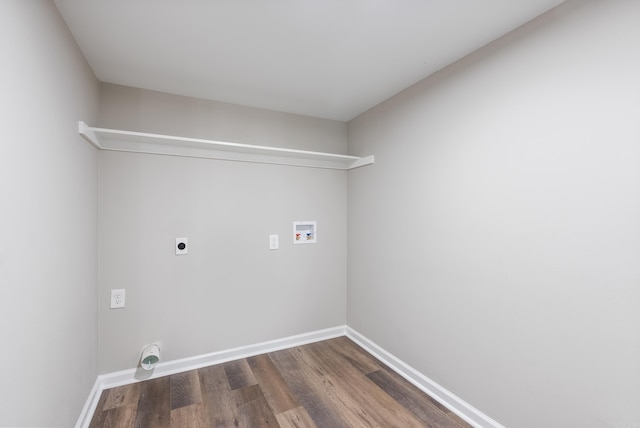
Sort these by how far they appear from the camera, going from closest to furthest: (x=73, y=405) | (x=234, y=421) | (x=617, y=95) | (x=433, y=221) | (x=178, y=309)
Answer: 1. (x=617, y=95)
2. (x=73, y=405)
3. (x=234, y=421)
4. (x=433, y=221)
5. (x=178, y=309)

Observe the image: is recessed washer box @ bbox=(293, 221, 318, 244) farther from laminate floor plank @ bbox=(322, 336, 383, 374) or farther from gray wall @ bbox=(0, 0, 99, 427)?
gray wall @ bbox=(0, 0, 99, 427)

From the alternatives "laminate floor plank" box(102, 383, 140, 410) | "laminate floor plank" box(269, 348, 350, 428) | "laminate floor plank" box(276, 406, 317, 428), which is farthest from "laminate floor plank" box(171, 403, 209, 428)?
"laminate floor plank" box(269, 348, 350, 428)

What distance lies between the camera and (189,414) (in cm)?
175

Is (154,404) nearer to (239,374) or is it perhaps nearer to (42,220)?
(239,374)

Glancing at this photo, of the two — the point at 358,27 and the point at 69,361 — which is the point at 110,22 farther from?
the point at 69,361

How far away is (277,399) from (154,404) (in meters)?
0.80

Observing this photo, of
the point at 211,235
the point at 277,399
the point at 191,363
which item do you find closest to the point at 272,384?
the point at 277,399

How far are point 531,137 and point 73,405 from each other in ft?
9.05

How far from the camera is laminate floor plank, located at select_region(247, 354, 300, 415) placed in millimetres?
1843

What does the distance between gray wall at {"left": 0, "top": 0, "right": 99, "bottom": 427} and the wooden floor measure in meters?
0.35

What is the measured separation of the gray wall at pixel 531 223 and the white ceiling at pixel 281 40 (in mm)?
234

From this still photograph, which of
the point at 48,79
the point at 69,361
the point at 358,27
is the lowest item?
the point at 69,361

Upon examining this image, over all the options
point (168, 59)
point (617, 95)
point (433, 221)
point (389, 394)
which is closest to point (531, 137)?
point (617, 95)

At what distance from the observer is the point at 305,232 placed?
2695mm
